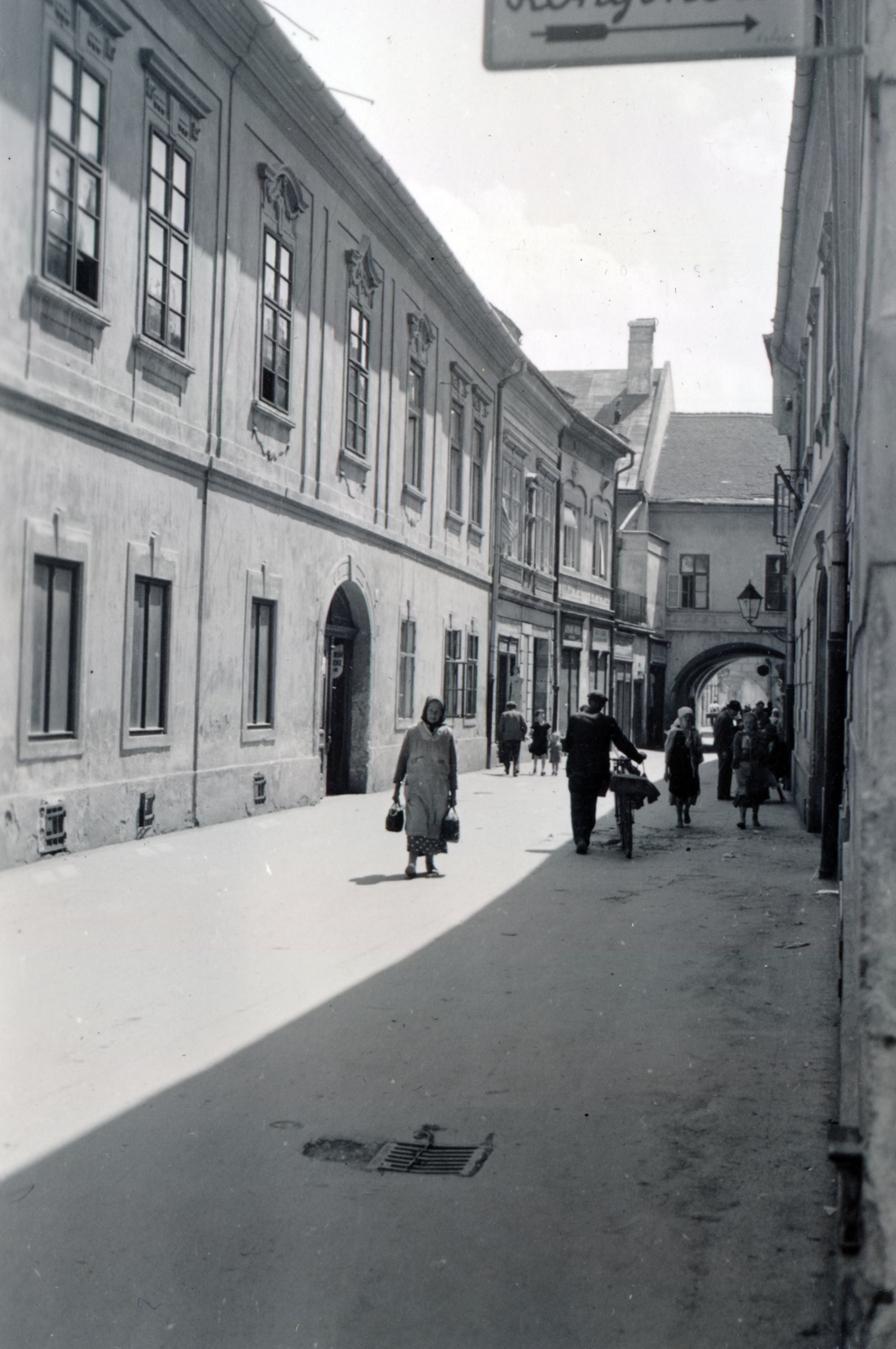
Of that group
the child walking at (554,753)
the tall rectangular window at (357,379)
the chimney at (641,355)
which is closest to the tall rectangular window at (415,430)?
the tall rectangular window at (357,379)

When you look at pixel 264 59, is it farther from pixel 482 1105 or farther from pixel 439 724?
pixel 482 1105

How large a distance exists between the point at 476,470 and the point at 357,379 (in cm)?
737

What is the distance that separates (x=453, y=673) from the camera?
931 inches

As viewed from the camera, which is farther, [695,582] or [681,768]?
[695,582]

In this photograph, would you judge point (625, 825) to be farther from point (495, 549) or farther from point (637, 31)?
point (495, 549)

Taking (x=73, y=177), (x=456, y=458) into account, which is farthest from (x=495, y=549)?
(x=73, y=177)

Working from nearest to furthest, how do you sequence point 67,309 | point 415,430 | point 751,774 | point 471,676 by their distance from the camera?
point 67,309 < point 751,774 < point 415,430 < point 471,676

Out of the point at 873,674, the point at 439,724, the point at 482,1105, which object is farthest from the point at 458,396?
the point at 873,674

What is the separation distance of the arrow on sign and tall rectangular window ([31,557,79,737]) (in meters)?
7.86

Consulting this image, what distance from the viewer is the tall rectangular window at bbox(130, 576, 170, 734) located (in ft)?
39.3

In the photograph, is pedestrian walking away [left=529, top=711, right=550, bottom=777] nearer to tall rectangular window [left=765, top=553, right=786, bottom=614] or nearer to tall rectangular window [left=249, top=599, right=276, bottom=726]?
tall rectangular window [left=249, top=599, right=276, bottom=726]

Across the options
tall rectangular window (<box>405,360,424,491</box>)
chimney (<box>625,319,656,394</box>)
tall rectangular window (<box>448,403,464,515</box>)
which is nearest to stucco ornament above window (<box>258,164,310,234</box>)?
tall rectangular window (<box>405,360,424,491</box>)

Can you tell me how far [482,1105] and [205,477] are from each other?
367 inches

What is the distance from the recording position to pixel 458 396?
922 inches
